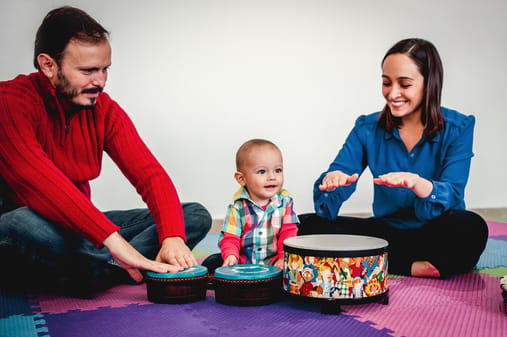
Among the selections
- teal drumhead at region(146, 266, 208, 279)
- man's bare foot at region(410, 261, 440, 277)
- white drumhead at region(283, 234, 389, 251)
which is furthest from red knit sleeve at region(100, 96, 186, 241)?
man's bare foot at region(410, 261, 440, 277)

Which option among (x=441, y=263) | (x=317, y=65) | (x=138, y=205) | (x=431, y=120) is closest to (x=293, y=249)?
(x=441, y=263)

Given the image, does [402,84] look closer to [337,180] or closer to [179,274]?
[337,180]

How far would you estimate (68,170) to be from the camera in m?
1.42

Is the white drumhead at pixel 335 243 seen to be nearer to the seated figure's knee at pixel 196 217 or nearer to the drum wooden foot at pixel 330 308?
the drum wooden foot at pixel 330 308

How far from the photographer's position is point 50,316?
4.02 ft

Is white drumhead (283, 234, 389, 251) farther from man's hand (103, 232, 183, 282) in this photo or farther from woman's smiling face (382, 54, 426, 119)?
woman's smiling face (382, 54, 426, 119)

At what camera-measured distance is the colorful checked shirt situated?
159 cm

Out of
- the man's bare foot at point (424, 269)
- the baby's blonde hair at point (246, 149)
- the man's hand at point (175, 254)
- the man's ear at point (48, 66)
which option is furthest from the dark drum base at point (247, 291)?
the man's ear at point (48, 66)

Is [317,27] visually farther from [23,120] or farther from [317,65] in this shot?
[23,120]

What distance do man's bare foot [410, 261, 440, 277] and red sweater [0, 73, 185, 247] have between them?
2.42ft

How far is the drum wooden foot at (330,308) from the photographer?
1220 mm

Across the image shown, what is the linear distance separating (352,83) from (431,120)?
1.37m

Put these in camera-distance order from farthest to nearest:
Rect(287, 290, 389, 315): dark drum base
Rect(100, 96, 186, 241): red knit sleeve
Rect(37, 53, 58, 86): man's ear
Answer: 1. Rect(100, 96, 186, 241): red knit sleeve
2. Rect(37, 53, 58, 86): man's ear
3. Rect(287, 290, 389, 315): dark drum base

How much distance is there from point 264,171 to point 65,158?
575mm
